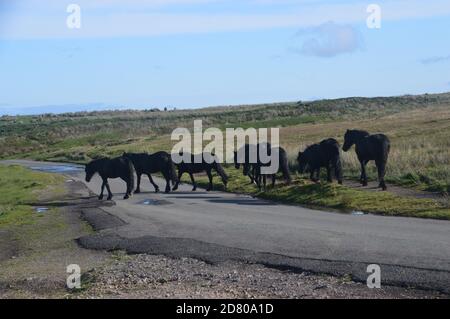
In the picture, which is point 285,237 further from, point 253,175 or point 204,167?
point 204,167

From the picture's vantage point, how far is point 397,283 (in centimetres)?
1123

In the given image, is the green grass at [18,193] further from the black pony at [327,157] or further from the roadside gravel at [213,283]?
the black pony at [327,157]

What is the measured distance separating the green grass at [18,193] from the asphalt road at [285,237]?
255 cm

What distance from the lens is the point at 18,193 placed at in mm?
33688

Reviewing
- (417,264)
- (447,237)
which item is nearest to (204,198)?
(447,237)

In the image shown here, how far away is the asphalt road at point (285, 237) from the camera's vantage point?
492 inches

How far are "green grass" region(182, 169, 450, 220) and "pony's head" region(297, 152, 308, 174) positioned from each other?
180 cm

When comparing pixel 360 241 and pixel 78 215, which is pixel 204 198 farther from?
pixel 360 241

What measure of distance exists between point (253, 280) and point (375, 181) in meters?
16.4

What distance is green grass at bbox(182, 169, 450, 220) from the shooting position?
19098 mm

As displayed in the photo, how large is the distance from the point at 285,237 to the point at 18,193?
21.1 meters

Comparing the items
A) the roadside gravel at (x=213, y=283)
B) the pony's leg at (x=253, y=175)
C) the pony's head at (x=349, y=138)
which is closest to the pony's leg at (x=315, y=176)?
the pony's head at (x=349, y=138)

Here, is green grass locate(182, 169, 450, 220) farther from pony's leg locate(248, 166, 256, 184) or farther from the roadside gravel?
the roadside gravel

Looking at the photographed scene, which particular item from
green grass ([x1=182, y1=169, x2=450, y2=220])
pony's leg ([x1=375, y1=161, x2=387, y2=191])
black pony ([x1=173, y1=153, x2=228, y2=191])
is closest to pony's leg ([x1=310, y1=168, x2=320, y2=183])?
green grass ([x1=182, y1=169, x2=450, y2=220])
